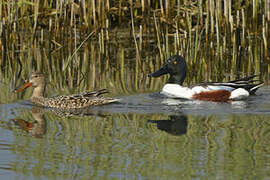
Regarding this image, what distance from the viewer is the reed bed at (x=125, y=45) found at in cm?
955

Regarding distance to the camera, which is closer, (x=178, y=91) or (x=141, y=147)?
(x=141, y=147)

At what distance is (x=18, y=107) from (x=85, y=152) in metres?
2.57

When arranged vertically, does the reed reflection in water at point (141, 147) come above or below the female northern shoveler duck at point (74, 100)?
below

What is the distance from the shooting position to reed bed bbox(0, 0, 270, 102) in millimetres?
9555

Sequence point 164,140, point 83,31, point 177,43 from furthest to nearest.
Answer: point 83,31, point 177,43, point 164,140

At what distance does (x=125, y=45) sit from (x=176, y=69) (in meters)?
3.88

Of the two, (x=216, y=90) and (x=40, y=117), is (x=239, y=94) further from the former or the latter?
(x=40, y=117)

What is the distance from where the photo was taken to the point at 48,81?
916 cm

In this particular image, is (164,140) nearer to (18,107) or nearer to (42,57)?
(18,107)

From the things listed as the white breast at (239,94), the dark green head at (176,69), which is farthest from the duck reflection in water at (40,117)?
the white breast at (239,94)

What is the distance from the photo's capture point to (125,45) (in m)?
12.6

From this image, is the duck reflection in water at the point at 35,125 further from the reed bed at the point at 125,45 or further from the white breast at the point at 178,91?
the white breast at the point at 178,91

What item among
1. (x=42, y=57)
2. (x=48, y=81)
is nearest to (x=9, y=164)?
(x=48, y=81)

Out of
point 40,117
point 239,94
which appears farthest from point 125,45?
point 40,117
